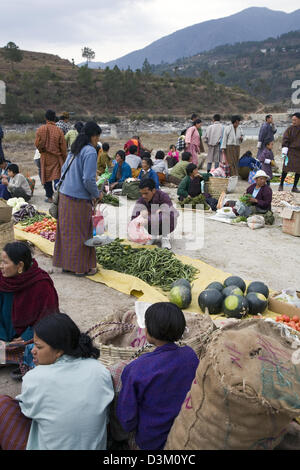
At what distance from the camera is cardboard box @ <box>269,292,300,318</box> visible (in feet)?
12.1

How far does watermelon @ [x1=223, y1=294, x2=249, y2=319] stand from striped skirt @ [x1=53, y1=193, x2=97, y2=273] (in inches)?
70.3

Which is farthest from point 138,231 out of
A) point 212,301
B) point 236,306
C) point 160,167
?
point 160,167

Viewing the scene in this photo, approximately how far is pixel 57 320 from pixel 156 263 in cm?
288

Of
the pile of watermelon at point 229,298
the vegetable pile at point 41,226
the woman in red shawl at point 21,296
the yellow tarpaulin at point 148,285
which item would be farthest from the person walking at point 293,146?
the woman in red shawl at point 21,296

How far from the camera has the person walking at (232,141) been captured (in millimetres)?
9320

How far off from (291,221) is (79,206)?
3428mm

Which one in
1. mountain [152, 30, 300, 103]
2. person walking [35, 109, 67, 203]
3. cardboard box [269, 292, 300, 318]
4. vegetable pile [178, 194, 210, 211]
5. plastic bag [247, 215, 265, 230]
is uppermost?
mountain [152, 30, 300, 103]

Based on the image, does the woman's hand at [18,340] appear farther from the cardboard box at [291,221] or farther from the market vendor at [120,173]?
the market vendor at [120,173]

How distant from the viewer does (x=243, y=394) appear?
1.42 metres

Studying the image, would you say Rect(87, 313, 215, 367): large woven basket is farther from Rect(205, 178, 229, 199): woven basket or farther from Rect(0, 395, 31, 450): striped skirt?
Rect(205, 178, 229, 199): woven basket

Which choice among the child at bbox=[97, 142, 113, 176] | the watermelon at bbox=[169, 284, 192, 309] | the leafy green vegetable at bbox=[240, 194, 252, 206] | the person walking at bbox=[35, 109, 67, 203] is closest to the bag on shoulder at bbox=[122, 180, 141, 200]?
the child at bbox=[97, 142, 113, 176]

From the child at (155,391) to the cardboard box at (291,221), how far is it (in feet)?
15.4

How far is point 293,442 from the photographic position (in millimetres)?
1792
